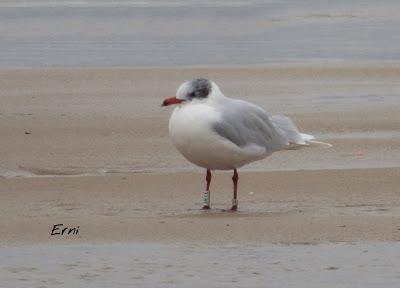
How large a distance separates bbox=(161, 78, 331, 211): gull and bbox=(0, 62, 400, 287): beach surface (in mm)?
351

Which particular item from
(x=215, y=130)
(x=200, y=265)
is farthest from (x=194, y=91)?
(x=200, y=265)

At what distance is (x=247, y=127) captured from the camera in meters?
9.49

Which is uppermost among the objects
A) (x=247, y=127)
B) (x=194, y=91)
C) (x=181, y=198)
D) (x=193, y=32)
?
(x=193, y=32)

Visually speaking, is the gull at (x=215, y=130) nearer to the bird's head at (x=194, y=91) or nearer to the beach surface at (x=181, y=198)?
the bird's head at (x=194, y=91)

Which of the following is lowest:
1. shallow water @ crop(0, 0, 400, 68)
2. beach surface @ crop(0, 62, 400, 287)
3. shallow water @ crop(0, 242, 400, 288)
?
shallow water @ crop(0, 242, 400, 288)

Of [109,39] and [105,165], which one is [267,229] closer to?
[105,165]

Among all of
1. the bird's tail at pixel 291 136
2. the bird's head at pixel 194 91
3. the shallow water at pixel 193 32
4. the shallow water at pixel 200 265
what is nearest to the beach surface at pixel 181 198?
the shallow water at pixel 200 265

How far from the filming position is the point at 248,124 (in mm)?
9508

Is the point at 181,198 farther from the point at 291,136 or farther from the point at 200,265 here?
the point at 200,265

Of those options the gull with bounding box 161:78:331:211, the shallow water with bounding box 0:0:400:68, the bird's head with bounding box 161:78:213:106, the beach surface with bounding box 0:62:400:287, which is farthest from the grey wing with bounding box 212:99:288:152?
the shallow water with bounding box 0:0:400:68

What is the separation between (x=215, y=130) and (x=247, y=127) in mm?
377

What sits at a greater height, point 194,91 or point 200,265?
point 194,91

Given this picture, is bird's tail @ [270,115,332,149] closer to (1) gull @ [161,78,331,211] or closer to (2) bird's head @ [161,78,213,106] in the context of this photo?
(1) gull @ [161,78,331,211]

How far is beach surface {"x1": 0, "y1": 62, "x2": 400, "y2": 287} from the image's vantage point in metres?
7.56
